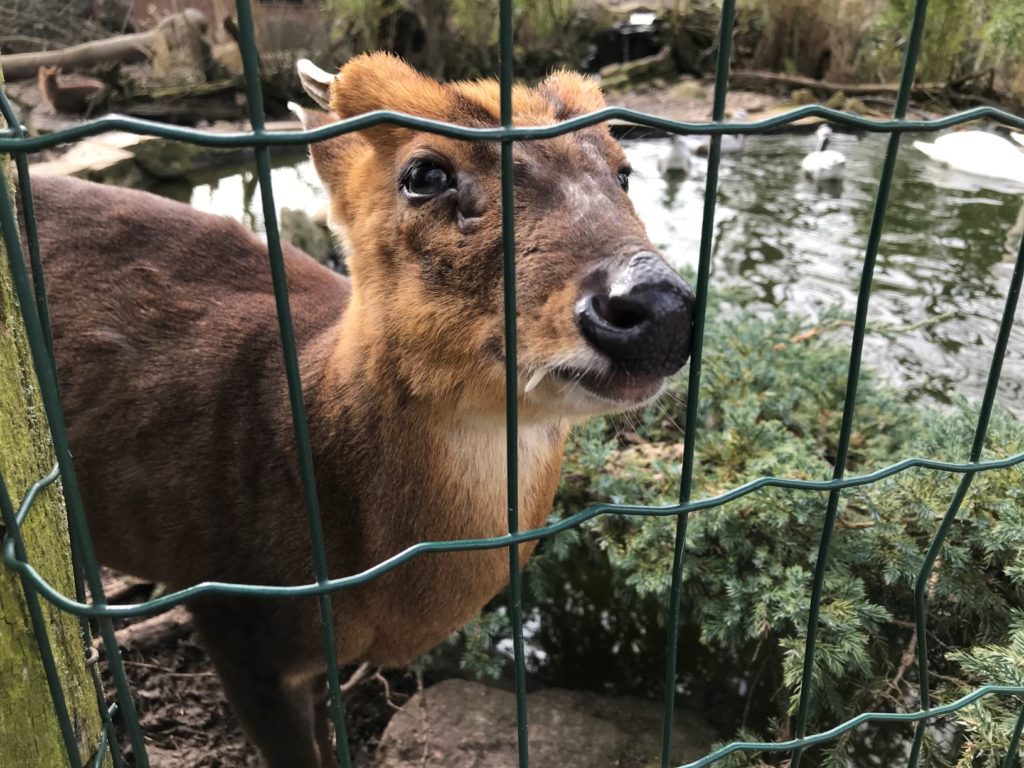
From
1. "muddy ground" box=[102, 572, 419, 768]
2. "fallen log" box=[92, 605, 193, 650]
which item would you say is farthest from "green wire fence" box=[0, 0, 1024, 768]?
"fallen log" box=[92, 605, 193, 650]

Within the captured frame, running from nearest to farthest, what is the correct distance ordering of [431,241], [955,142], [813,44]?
1. [431,241]
2. [955,142]
3. [813,44]

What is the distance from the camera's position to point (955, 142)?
30.9 ft

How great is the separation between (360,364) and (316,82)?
32.0 inches

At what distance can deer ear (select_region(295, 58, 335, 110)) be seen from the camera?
246 centimetres

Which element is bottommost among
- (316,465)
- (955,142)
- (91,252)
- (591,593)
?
(591,593)

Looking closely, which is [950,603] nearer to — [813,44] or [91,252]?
[91,252]

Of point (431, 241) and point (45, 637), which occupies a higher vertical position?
point (431, 241)

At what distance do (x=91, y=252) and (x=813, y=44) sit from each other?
17.5 meters

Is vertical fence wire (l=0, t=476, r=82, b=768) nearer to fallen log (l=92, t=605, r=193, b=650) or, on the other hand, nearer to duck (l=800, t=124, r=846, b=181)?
fallen log (l=92, t=605, r=193, b=650)

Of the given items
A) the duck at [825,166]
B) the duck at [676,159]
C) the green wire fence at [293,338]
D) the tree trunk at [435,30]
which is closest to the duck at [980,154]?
the duck at [825,166]

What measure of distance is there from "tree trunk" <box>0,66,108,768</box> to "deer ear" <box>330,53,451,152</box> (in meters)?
1.00

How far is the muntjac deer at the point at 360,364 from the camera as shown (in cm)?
176

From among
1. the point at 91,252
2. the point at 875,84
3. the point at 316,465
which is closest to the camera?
the point at 316,465

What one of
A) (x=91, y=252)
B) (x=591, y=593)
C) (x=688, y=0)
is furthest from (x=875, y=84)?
(x=91, y=252)
